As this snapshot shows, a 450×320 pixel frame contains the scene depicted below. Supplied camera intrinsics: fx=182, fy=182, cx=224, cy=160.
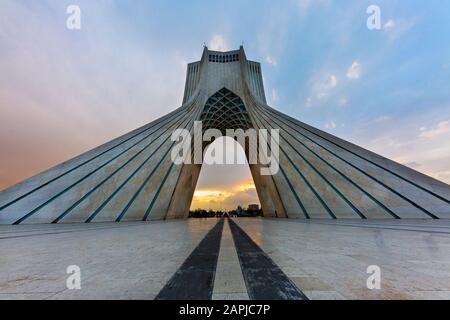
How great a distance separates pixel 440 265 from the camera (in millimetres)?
1784

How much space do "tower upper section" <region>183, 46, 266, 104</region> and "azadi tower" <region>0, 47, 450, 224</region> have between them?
5.85m

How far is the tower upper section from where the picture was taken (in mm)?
17172

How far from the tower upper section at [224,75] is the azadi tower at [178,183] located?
19.2ft

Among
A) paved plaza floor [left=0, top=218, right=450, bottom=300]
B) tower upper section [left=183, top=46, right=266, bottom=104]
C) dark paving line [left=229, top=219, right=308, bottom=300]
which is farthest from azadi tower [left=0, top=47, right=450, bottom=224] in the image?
dark paving line [left=229, top=219, right=308, bottom=300]

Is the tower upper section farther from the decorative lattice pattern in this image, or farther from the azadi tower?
the azadi tower

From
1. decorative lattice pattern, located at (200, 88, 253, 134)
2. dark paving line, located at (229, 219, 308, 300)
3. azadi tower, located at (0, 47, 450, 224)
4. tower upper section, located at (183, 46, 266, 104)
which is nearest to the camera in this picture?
dark paving line, located at (229, 219, 308, 300)

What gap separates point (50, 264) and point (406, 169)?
12.9 meters

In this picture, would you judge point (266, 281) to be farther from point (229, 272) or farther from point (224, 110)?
point (224, 110)

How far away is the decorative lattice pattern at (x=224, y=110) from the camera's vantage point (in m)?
17.4

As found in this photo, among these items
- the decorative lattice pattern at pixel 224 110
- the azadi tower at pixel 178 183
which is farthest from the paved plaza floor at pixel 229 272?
the decorative lattice pattern at pixel 224 110

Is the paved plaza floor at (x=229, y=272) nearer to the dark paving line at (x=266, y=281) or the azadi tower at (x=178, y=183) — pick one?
the dark paving line at (x=266, y=281)

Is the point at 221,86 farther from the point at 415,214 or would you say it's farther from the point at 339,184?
the point at 415,214
